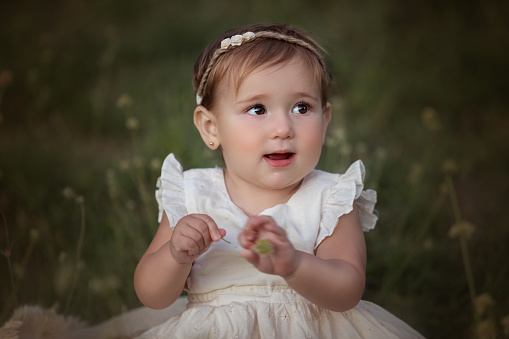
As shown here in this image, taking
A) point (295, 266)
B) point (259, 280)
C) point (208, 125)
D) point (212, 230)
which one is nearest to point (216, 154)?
point (208, 125)

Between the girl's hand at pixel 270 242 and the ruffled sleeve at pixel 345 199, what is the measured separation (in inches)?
13.8

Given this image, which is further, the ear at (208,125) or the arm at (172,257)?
the ear at (208,125)

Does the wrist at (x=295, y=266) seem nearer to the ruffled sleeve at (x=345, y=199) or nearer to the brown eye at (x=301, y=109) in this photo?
the ruffled sleeve at (x=345, y=199)

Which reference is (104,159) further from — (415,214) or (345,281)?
(345,281)

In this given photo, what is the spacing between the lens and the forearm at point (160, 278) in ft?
4.98

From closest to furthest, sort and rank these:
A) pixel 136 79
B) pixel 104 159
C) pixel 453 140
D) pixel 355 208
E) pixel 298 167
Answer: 1. pixel 298 167
2. pixel 355 208
3. pixel 104 159
4. pixel 453 140
5. pixel 136 79

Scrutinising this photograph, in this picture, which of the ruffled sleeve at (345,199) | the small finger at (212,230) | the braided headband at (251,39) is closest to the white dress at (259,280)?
the ruffled sleeve at (345,199)

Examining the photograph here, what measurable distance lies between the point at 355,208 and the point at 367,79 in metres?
2.51

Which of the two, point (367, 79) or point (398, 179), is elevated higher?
point (367, 79)

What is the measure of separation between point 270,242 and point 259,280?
0.38 m

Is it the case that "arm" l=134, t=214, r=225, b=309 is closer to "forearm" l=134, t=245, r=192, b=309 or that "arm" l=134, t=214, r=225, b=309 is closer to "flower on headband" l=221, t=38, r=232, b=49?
"forearm" l=134, t=245, r=192, b=309

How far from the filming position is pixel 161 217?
179 cm

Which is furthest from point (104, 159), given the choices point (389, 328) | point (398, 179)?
point (389, 328)

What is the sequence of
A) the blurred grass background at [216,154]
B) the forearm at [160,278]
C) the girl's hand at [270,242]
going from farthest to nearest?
1. the blurred grass background at [216,154]
2. the forearm at [160,278]
3. the girl's hand at [270,242]
